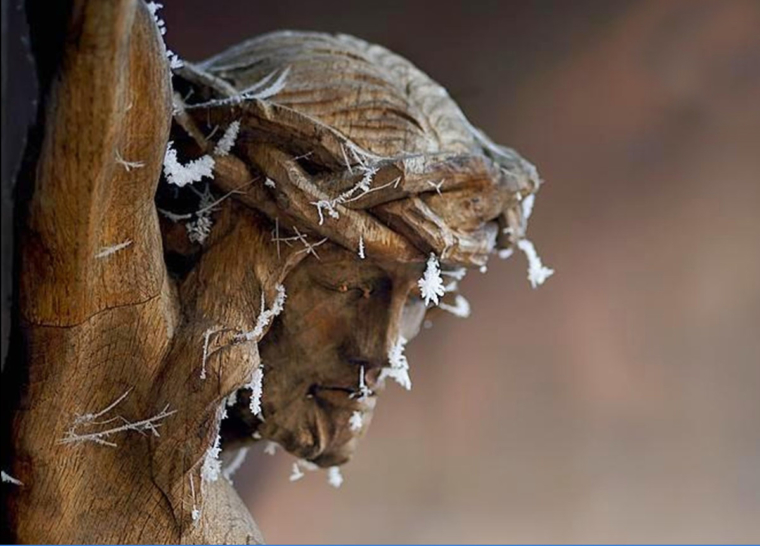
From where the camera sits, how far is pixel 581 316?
1.19 meters

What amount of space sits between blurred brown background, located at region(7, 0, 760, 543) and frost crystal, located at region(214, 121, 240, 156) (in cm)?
41

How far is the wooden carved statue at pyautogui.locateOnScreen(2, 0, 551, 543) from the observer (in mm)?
538

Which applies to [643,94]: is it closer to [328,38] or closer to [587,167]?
[587,167]

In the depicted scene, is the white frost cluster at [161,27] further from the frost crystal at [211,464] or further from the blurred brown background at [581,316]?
the blurred brown background at [581,316]

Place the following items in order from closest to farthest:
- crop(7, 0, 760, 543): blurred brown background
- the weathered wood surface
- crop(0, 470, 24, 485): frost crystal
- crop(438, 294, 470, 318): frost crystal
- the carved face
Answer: the weathered wood surface
crop(0, 470, 24, 485): frost crystal
the carved face
crop(438, 294, 470, 318): frost crystal
crop(7, 0, 760, 543): blurred brown background

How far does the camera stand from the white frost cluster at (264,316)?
64cm

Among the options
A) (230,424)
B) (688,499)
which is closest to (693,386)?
(688,499)

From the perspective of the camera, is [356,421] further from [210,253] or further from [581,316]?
[581,316]

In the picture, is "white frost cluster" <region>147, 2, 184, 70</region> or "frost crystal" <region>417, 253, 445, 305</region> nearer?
"white frost cluster" <region>147, 2, 184, 70</region>

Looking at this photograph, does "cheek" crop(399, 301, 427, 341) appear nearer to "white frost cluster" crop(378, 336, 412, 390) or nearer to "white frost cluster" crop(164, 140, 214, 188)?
"white frost cluster" crop(378, 336, 412, 390)

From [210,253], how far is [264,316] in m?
0.06

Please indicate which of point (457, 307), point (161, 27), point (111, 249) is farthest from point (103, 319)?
point (457, 307)

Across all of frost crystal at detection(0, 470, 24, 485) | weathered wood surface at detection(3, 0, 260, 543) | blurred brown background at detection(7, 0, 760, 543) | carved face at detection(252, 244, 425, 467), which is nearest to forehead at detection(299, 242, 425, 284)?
Result: carved face at detection(252, 244, 425, 467)

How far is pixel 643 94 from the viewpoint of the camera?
3.66 feet
